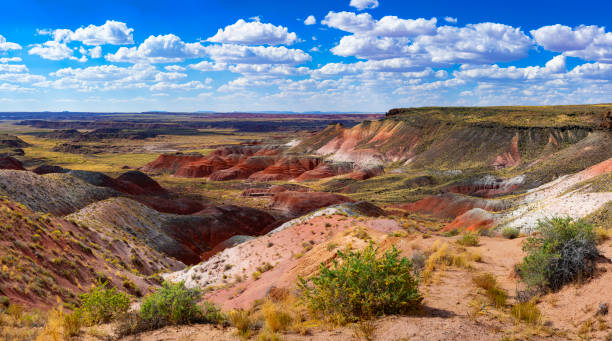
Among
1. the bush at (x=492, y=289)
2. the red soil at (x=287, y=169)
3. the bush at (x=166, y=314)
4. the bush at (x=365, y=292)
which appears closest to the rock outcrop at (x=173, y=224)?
the bush at (x=166, y=314)

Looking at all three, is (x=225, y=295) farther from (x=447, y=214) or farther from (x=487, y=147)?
(x=487, y=147)

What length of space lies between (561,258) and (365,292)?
4433mm

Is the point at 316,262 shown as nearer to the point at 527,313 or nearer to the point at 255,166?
the point at 527,313

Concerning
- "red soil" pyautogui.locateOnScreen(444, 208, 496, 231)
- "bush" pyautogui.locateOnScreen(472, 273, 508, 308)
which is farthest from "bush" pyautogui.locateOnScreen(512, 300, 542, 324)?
"red soil" pyautogui.locateOnScreen(444, 208, 496, 231)

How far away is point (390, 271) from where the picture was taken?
8039 millimetres

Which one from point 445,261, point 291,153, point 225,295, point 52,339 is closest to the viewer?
point 52,339

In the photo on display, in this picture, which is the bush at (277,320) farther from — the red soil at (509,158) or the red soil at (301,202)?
the red soil at (509,158)

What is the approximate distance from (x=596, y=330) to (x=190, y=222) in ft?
119

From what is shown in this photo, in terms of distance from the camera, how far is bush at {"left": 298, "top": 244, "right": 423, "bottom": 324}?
7629 mm

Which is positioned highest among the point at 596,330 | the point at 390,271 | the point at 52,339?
the point at 390,271

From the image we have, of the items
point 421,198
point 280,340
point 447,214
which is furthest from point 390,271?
point 421,198

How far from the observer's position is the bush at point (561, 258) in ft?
27.8

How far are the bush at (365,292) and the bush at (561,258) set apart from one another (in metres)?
2.93

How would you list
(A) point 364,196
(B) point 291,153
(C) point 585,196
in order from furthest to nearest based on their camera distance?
1. (B) point 291,153
2. (A) point 364,196
3. (C) point 585,196
